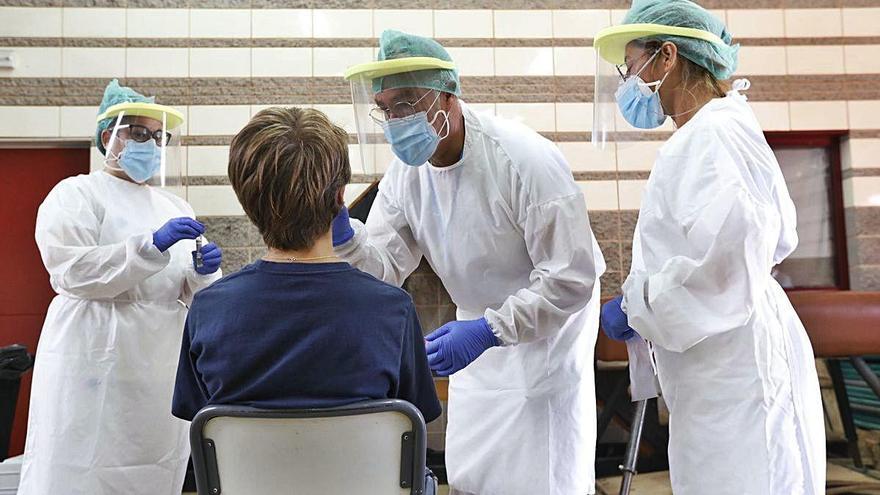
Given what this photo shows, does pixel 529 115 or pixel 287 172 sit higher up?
pixel 529 115

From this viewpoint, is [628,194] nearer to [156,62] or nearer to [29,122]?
[156,62]

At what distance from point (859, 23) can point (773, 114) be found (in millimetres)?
780

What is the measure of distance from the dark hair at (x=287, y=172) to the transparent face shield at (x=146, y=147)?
1294 mm

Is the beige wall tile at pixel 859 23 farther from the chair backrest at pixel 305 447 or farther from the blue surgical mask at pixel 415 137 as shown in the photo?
the chair backrest at pixel 305 447

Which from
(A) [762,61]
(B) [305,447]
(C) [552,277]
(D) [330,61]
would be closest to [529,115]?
(D) [330,61]

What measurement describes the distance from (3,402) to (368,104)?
7.49 ft

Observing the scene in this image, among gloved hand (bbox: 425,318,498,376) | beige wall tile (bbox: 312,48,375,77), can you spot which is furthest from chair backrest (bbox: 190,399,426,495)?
beige wall tile (bbox: 312,48,375,77)

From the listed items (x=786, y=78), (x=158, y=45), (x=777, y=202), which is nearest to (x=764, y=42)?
(x=786, y=78)

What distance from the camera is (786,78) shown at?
4344 millimetres

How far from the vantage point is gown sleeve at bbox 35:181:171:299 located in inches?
90.4

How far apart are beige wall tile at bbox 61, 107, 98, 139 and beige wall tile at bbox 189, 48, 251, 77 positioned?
2.00ft

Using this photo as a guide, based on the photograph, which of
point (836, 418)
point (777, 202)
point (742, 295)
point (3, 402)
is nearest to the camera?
point (742, 295)

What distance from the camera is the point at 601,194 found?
4250 mm

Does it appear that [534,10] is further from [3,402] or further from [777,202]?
[3,402]
